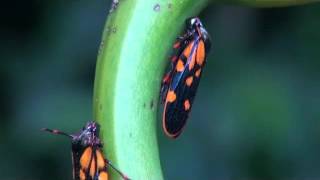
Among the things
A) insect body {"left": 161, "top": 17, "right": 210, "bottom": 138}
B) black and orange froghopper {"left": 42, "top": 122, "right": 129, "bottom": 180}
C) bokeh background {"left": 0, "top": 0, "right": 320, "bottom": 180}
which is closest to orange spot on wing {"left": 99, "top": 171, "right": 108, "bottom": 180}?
black and orange froghopper {"left": 42, "top": 122, "right": 129, "bottom": 180}

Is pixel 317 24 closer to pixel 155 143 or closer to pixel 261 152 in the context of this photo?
pixel 261 152

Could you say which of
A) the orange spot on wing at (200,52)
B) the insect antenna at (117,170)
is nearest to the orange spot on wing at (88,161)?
the insect antenna at (117,170)

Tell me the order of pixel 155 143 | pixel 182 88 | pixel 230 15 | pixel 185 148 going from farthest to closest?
pixel 230 15, pixel 185 148, pixel 182 88, pixel 155 143

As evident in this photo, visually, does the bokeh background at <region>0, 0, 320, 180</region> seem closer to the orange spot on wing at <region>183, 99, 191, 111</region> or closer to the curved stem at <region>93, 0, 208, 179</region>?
the orange spot on wing at <region>183, 99, 191, 111</region>

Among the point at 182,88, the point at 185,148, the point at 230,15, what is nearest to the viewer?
the point at 182,88

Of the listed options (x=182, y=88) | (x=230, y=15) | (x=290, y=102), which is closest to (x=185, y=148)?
(x=290, y=102)

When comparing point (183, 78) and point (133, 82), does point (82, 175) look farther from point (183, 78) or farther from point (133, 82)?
point (183, 78)

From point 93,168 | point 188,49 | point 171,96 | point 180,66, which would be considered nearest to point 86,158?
point 93,168
